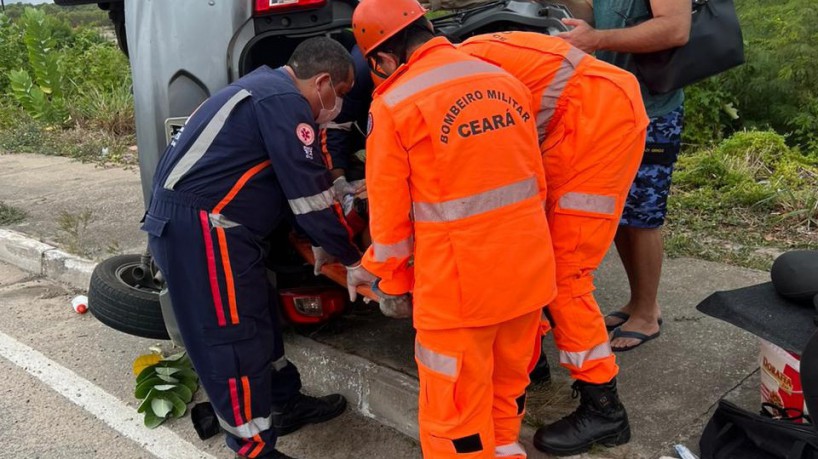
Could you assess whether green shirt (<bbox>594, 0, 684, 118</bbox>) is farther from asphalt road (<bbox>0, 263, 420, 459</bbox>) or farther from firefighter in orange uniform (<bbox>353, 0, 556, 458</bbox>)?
asphalt road (<bbox>0, 263, 420, 459</bbox>)

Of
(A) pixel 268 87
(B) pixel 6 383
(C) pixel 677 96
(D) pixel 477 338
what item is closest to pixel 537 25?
(C) pixel 677 96

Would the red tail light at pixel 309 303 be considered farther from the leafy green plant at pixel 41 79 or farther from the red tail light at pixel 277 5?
the leafy green plant at pixel 41 79

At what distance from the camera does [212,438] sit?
3389 millimetres

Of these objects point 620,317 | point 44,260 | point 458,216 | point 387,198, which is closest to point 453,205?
point 458,216

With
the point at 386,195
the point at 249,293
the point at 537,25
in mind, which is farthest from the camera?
the point at 537,25

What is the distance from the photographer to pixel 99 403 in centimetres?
372

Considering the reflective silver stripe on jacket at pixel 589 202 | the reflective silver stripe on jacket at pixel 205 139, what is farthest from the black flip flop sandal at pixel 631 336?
the reflective silver stripe on jacket at pixel 205 139

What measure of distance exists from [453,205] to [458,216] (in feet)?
0.12

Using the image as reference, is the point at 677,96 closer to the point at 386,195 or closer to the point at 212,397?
the point at 386,195

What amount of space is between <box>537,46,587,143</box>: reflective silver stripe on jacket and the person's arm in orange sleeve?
2.00ft

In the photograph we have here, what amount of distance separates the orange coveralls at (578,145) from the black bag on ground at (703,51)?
1.87 ft

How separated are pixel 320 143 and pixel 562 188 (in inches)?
38.0

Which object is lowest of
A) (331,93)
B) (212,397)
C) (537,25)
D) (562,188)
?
(212,397)

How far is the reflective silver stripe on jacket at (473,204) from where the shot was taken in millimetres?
2340
